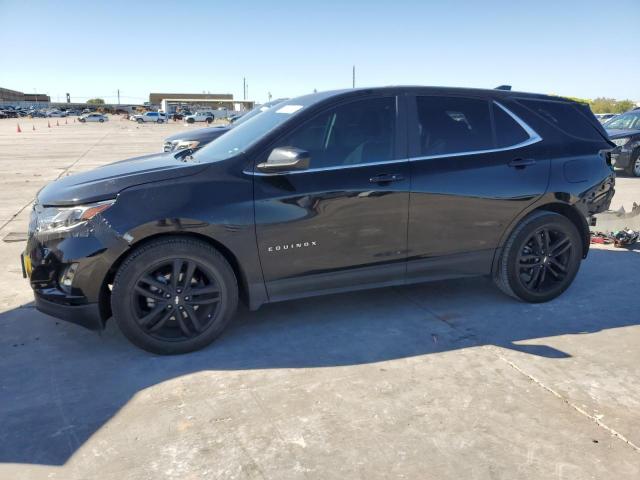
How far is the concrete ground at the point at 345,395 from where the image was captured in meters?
2.56

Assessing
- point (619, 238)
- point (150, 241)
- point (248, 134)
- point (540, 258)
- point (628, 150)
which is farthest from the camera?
point (628, 150)

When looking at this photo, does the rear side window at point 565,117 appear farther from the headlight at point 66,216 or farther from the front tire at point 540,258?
the headlight at point 66,216

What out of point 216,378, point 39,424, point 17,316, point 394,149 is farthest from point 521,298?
point 17,316

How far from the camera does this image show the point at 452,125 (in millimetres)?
4219

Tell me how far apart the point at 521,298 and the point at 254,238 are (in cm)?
244

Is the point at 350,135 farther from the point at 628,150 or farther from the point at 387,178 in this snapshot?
the point at 628,150

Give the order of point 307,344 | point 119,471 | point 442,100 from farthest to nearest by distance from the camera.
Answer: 1. point 442,100
2. point 307,344
3. point 119,471

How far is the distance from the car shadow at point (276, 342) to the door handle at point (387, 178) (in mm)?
1134

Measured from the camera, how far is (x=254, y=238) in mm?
3629

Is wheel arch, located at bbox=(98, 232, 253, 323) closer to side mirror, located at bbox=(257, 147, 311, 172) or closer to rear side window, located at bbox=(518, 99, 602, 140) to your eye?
side mirror, located at bbox=(257, 147, 311, 172)

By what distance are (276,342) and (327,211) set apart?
103 cm

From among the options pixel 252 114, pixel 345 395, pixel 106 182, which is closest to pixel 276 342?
pixel 345 395

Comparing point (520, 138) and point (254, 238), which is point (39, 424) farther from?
point (520, 138)

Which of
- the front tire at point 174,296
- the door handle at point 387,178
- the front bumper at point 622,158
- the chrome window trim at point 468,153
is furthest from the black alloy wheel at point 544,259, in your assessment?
the front bumper at point 622,158
